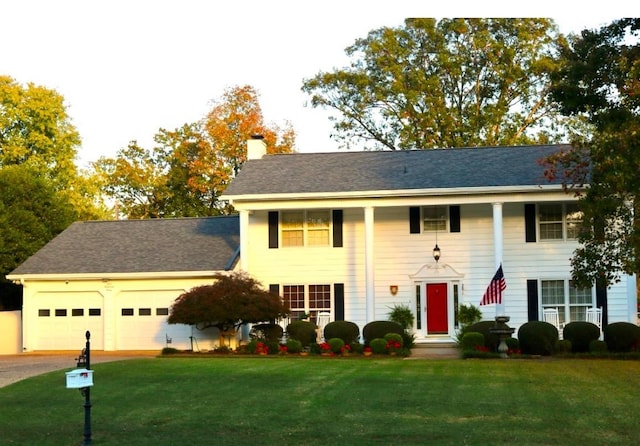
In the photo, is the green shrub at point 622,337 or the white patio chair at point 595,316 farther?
the white patio chair at point 595,316

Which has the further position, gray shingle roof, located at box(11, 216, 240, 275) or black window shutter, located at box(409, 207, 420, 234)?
gray shingle roof, located at box(11, 216, 240, 275)

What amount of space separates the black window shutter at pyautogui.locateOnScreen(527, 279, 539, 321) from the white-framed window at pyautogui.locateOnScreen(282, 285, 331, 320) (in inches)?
262

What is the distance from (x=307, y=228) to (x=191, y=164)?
1872cm

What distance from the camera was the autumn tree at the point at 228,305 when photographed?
90.8ft

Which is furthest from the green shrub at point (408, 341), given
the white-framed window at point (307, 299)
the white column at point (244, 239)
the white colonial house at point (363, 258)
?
the white column at point (244, 239)

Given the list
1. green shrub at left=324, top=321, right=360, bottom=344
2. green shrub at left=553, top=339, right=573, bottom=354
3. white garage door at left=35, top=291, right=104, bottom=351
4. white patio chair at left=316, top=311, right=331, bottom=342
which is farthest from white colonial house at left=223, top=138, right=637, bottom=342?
white garage door at left=35, top=291, right=104, bottom=351

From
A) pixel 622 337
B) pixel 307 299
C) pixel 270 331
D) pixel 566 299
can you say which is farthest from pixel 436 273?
pixel 622 337

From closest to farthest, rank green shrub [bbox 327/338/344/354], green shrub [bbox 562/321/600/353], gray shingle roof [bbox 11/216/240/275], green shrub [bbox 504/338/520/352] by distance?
green shrub [bbox 504/338/520/352]
green shrub [bbox 562/321/600/353]
green shrub [bbox 327/338/344/354]
gray shingle roof [bbox 11/216/240/275]

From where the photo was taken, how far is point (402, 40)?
1980 inches

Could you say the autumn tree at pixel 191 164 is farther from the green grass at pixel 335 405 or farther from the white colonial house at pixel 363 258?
the green grass at pixel 335 405

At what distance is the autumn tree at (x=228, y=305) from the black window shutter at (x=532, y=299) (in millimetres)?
8094

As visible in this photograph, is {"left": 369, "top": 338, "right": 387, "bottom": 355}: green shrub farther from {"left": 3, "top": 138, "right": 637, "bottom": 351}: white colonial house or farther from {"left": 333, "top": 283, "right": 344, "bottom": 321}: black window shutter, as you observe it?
{"left": 333, "top": 283, "right": 344, "bottom": 321}: black window shutter

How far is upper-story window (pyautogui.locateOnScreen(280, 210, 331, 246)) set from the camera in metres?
32.0

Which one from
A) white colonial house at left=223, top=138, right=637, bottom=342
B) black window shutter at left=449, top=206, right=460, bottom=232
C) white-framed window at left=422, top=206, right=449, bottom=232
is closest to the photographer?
white colonial house at left=223, top=138, right=637, bottom=342
